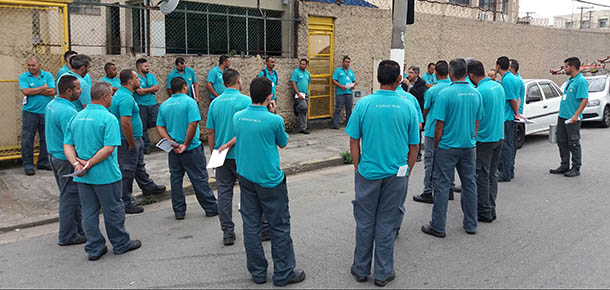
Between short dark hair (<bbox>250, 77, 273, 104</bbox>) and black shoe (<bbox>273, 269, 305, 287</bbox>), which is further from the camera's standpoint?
black shoe (<bbox>273, 269, 305, 287</bbox>)

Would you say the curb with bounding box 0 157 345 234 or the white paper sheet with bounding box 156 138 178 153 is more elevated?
the white paper sheet with bounding box 156 138 178 153

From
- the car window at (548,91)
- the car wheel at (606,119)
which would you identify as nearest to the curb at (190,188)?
the car window at (548,91)

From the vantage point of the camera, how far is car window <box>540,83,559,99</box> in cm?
1201

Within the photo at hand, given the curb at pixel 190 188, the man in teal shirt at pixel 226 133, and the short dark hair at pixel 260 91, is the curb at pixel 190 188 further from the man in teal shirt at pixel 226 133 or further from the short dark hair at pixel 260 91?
the short dark hair at pixel 260 91

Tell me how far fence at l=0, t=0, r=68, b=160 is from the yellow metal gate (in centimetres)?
617

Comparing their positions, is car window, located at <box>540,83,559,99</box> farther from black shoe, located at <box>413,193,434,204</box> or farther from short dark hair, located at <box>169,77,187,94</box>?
short dark hair, located at <box>169,77,187,94</box>

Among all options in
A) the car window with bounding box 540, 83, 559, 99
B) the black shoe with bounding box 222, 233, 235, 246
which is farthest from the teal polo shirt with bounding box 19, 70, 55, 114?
the car window with bounding box 540, 83, 559, 99

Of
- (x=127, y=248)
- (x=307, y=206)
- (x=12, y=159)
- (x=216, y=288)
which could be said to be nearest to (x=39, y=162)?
(x=12, y=159)

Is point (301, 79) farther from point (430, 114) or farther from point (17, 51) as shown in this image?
point (430, 114)

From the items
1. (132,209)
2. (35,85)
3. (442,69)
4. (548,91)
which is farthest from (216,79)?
(548,91)

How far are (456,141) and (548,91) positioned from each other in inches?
305

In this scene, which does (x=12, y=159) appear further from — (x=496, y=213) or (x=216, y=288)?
(x=496, y=213)

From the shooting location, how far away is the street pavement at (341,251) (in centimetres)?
461

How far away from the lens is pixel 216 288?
4.42m
